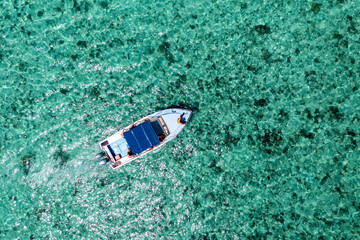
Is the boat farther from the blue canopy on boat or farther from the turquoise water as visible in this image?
the turquoise water

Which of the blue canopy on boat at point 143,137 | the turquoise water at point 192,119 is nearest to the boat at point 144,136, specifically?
the blue canopy on boat at point 143,137

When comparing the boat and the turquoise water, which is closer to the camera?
the boat

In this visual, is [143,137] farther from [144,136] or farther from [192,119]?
[192,119]

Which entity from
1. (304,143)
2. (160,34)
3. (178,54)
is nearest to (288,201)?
(304,143)

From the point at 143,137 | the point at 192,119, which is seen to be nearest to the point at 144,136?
the point at 143,137

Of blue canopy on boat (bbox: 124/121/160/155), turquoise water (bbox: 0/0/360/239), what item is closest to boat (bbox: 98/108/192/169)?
blue canopy on boat (bbox: 124/121/160/155)
